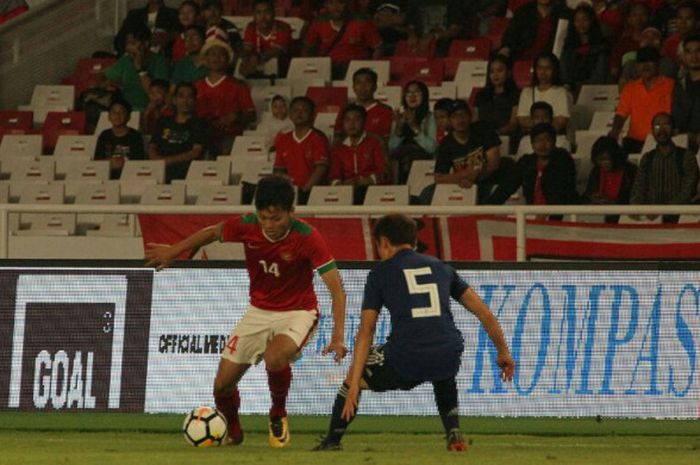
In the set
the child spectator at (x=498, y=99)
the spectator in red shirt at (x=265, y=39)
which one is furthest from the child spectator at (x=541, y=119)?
the spectator in red shirt at (x=265, y=39)

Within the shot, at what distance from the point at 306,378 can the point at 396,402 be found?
0.74 m

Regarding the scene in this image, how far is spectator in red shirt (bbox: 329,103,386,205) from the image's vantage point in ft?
59.2

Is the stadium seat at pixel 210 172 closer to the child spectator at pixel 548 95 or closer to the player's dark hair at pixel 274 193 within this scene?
the child spectator at pixel 548 95

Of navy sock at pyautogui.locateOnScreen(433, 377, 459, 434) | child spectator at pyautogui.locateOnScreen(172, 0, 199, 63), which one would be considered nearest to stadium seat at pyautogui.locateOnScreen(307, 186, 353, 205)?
child spectator at pyautogui.locateOnScreen(172, 0, 199, 63)

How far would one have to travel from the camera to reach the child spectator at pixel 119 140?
1966 centimetres

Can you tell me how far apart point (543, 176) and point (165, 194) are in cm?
438

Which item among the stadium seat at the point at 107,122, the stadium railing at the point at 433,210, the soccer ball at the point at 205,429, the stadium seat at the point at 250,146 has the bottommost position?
the soccer ball at the point at 205,429

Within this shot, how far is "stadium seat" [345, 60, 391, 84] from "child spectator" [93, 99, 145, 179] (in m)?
2.62

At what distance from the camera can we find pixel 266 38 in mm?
21359

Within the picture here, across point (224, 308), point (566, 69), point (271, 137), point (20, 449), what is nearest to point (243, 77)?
point (271, 137)

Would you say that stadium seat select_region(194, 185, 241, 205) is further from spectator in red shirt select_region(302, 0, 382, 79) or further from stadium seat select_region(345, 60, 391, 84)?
spectator in red shirt select_region(302, 0, 382, 79)

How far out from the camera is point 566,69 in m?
19.4

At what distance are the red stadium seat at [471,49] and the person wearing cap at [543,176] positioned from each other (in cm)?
344

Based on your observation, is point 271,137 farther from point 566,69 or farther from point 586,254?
point 586,254
